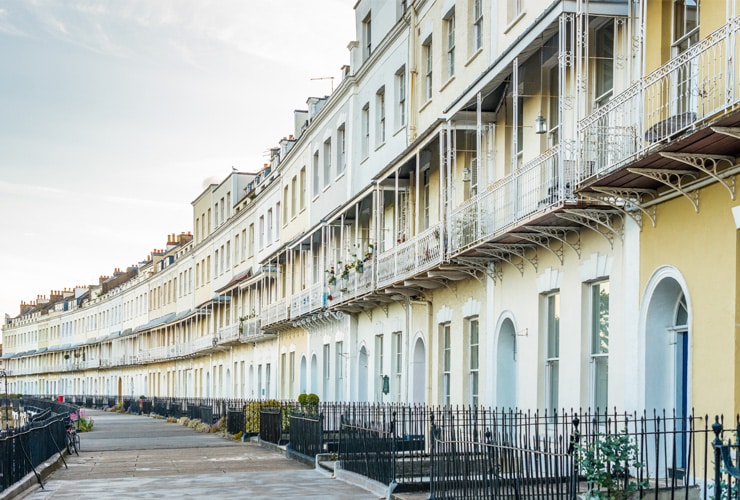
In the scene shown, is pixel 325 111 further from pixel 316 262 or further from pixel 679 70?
pixel 679 70

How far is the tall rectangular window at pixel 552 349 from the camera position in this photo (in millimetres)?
16594

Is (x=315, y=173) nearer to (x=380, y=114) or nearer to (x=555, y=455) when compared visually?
(x=380, y=114)

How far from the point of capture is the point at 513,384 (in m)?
18.8

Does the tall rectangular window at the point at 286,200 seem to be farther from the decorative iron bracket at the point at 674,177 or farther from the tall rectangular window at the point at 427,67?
the decorative iron bracket at the point at 674,177

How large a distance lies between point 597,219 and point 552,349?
123 inches

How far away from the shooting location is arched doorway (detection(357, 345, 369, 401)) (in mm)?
29203

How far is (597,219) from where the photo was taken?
1432 cm

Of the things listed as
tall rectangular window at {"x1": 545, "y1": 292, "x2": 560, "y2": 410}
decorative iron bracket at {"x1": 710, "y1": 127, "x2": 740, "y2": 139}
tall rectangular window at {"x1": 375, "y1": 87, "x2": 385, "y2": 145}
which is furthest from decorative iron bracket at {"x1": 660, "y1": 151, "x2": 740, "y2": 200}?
tall rectangular window at {"x1": 375, "y1": 87, "x2": 385, "y2": 145}

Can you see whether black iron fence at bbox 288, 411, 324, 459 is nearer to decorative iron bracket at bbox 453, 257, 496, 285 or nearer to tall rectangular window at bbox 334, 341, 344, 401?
decorative iron bracket at bbox 453, 257, 496, 285

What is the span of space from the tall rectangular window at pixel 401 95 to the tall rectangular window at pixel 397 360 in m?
5.00

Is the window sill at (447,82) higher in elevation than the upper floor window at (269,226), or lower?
higher

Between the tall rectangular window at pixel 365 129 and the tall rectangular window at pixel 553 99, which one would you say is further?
the tall rectangular window at pixel 365 129

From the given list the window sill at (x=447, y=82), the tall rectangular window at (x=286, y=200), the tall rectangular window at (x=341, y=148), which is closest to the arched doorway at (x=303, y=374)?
the tall rectangular window at (x=286, y=200)

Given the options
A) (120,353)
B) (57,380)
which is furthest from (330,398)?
(57,380)
